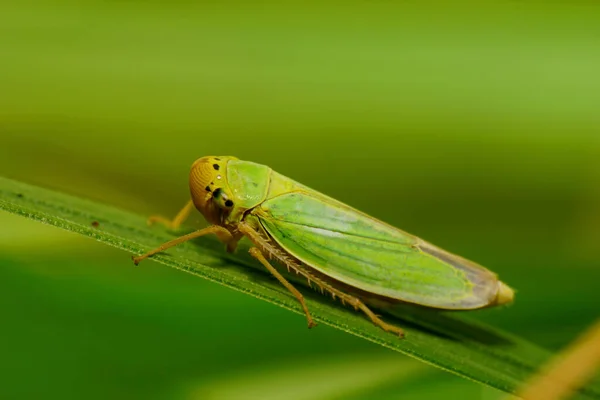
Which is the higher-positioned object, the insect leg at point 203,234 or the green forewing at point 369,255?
the green forewing at point 369,255

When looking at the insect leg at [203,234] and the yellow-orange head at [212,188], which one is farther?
the yellow-orange head at [212,188]

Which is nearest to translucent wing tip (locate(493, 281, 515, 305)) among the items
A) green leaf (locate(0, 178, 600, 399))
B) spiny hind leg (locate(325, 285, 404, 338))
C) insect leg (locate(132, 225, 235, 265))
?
green leaf (locate(0, 178, 600, 399))

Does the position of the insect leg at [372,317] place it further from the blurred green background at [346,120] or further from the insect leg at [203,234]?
the insect leg at [203,234]

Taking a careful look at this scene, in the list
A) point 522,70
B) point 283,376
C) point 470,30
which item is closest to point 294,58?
point 470,30

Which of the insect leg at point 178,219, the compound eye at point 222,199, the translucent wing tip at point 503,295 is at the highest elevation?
the translucent wing tip at point 503,295

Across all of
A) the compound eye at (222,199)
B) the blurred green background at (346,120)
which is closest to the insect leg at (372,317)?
the blurred green background at (346,120)

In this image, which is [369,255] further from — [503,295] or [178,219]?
[178,219]

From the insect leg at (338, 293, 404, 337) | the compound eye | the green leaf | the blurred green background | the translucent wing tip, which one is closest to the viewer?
the green leaf

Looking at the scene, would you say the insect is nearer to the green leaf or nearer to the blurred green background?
the green leaf
